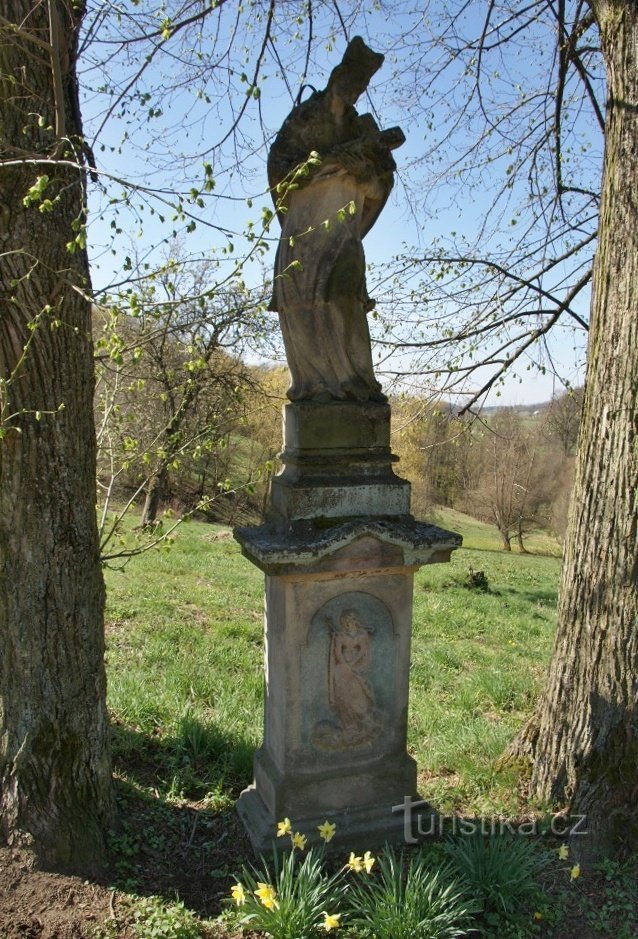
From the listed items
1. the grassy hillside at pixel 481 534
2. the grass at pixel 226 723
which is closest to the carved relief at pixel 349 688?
the grass at pixel 226 723

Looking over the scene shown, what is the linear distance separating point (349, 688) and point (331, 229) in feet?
Answer: 8.03

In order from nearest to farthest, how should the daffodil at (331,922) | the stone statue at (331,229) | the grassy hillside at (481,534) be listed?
the daffodil at (331,922) → the stone statue at (331,229) → the grassy hillside at (481,534)

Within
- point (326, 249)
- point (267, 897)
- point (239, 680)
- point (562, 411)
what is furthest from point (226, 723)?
point (562, 411)

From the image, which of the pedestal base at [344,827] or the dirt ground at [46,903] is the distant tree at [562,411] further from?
the dirt ground at [46,903]

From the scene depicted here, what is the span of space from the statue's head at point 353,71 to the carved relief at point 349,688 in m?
2.70

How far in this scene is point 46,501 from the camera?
313 cm

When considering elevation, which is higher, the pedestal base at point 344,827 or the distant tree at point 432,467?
the distant tree at point 432,467

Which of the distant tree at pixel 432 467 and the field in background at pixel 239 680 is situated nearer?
the field in background at pixel 239 680

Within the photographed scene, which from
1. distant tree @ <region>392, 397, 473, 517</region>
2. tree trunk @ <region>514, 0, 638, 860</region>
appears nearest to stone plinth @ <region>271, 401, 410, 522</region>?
tree trunk @ <region>514, 0, 638, 860</region>

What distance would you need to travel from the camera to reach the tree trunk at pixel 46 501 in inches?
118

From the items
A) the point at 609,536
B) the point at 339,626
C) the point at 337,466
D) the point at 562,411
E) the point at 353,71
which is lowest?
the point at 339,626

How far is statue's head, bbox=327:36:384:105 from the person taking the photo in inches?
127

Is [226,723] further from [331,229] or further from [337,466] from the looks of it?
[331,229]

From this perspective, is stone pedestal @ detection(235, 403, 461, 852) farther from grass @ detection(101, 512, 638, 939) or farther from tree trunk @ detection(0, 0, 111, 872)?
tree trunk @ detection(0, 0, 111, 872)
